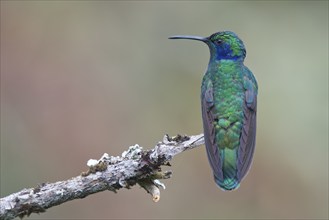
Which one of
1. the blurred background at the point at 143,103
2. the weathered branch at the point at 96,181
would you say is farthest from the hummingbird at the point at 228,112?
the blurred background at the point at 143,103

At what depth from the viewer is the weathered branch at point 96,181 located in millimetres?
5227

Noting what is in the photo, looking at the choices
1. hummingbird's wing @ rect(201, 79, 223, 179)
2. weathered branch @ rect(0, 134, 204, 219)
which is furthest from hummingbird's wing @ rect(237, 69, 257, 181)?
weathered branch @ rect(0, 134, 204, 219)

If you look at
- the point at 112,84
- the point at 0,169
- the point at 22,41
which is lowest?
the point at 0,169

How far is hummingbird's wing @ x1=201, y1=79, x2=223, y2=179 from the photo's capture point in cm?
616

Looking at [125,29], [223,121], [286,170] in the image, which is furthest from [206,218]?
[223,121]

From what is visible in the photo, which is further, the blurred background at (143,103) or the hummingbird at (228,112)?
the blurred background at (143,103)

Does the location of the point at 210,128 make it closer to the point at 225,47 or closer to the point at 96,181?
the point at 225,47

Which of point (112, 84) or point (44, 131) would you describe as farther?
point (112, 84)

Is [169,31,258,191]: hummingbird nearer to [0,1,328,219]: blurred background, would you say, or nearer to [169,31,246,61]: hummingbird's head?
[169,31,246,61]: hummingbird's head

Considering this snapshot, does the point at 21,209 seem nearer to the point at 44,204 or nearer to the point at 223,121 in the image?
the point at 44,204

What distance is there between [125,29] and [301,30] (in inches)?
124

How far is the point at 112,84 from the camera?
11906mm

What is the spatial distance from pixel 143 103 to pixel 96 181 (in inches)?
255

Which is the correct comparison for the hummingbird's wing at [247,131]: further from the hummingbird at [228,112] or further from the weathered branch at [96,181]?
the weathered branch at [96,181]
